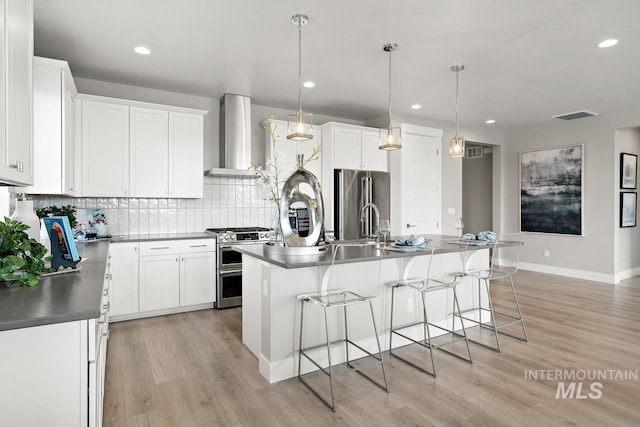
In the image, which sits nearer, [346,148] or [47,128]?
[47,128]

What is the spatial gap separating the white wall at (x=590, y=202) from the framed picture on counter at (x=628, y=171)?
0.73 feet

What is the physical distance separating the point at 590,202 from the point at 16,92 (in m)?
7.52

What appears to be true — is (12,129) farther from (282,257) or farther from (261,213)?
(261,213)

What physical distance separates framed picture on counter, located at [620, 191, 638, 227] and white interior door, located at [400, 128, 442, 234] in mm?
2961

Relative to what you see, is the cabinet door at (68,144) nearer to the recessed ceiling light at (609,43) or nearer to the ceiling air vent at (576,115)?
the recessed ceiling light at (609,43)

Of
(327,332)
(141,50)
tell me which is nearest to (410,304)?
(327,332)

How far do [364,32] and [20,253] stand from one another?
2.89 m

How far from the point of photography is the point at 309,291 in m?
2.77

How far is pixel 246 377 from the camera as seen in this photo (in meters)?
2.69

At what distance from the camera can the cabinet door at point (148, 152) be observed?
4227 millimetres

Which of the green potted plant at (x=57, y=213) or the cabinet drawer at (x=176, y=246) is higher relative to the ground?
the green potted plant at (x=57, y=213)

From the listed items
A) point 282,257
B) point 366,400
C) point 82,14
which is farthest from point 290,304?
point 82,14

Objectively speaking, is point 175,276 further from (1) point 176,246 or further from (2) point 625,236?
(2) point 625,236

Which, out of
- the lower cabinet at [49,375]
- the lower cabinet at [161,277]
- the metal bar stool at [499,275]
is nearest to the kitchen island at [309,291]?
the metal bar stool at [499,275]
